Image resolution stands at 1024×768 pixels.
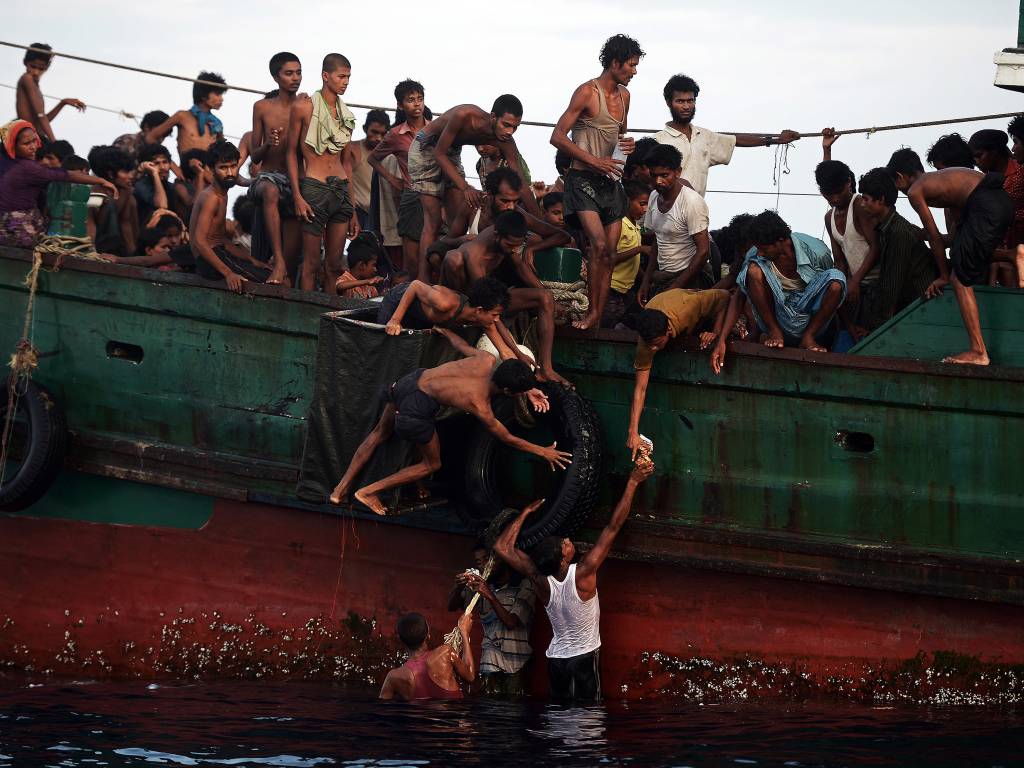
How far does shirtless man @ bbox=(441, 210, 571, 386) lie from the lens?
883cm

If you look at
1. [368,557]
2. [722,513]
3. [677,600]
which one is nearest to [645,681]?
[677,600]

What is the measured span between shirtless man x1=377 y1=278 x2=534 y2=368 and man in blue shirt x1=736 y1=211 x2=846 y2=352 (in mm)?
1382

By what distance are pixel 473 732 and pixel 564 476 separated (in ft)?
5.21

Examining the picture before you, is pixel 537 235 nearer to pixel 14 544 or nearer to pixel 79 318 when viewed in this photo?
pixel 79 318

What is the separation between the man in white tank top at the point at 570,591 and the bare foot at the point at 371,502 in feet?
2.29

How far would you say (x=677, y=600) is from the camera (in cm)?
893

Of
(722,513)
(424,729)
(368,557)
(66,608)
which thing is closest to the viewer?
(424,729)

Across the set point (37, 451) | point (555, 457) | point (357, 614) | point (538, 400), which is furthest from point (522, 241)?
point (37, 451)

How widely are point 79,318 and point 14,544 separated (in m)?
1.63

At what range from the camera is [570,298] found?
30.5 feet

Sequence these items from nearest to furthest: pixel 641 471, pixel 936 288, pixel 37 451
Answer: pixel 936 288 < pixel 641 471 < pixel 37 451

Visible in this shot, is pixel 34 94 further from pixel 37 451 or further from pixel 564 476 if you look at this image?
pixel 564 476

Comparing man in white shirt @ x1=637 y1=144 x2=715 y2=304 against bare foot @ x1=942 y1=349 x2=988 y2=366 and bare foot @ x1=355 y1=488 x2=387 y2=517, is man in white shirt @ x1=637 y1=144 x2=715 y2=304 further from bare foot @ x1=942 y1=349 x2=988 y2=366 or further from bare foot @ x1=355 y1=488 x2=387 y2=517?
bare foot @ x1=355 y1=488 x2=387 y2=517

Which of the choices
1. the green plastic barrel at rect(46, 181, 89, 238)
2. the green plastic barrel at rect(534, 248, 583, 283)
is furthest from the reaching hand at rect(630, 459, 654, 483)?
the green plastic barrel at rect(46, 181, 89, 238)
